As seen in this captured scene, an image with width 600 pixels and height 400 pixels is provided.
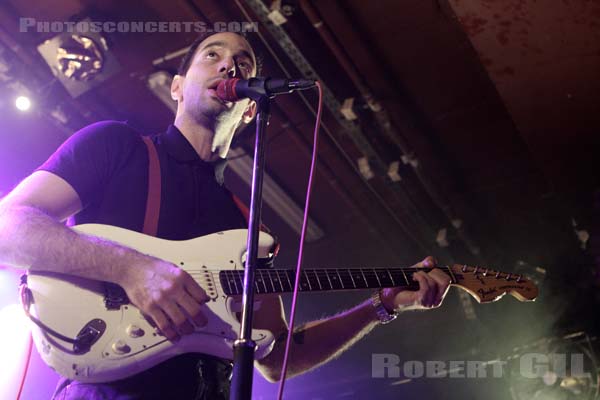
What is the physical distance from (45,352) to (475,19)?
3.49 meters

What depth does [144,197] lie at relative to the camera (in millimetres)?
2100

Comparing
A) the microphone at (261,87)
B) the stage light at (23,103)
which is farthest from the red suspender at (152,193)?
the stage light at (23,103)

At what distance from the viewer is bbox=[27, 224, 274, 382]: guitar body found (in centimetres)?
166

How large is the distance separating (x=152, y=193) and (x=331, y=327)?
37.8 inches

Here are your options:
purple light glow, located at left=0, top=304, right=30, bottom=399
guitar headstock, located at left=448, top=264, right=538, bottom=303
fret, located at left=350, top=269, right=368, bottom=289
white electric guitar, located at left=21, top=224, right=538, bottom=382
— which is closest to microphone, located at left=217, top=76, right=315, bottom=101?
white electric guitar, located at left=21, top=224, right=538, bottom=382

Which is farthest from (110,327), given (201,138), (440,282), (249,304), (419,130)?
(419,130)

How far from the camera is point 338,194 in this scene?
5543 millimetres

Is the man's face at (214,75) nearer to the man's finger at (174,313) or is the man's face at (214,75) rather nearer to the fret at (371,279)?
the fret at (371,279)

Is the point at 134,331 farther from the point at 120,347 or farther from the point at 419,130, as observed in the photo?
the point at 419,130

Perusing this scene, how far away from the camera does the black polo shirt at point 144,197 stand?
5.71ft

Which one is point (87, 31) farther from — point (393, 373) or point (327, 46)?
point (393, 373)


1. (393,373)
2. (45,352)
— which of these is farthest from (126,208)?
(393,373)

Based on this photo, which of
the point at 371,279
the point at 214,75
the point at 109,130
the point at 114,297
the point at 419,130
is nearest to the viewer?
the point at 114,297

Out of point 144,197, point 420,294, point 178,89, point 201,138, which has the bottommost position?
point 420,294
